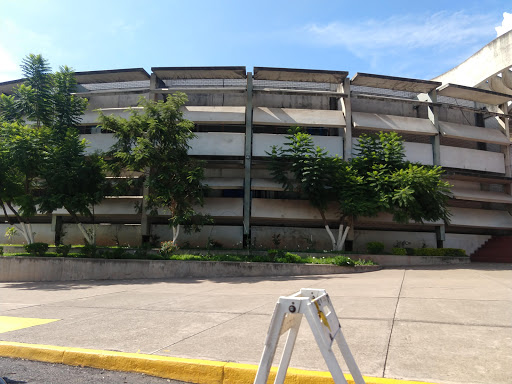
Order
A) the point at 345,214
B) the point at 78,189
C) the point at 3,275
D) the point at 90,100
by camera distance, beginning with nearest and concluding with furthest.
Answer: the point at 3,275 → the point at 78,189 → the point at 345,214 → the point at 90,100

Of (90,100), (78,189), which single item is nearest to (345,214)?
(78,189)

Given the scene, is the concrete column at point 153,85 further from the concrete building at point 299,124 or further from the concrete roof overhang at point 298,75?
the concrete roof overhang at point 298,75

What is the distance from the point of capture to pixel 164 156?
17.2m

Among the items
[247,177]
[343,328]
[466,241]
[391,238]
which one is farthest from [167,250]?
[466,241]

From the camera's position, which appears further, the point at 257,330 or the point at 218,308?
the point at 218,308

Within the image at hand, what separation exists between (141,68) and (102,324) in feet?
64.9

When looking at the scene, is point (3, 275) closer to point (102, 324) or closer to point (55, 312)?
point (55, 312)

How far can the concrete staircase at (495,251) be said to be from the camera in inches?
908

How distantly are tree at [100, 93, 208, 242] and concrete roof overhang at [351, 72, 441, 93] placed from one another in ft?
38.8

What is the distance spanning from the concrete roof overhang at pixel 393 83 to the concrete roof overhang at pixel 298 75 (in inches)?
44.7

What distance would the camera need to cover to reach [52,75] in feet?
67.8

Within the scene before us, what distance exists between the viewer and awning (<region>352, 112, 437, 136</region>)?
2222 centimetres

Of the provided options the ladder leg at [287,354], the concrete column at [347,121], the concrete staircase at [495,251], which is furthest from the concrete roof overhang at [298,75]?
the ladder leg at [287,354]

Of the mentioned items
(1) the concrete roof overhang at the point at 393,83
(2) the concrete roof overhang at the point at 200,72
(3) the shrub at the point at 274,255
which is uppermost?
(2) the concrete roof overhang at the point at 200,72
